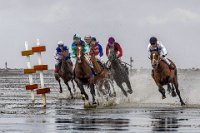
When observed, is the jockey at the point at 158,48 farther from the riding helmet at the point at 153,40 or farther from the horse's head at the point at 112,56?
the horse's head at the point at 112,56

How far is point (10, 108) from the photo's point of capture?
29703mm

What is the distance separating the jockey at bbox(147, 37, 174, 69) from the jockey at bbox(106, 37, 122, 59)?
3245 mm

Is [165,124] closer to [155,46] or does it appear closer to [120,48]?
[155,46]

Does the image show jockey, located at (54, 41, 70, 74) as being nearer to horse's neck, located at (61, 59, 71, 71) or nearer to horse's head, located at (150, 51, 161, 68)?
horse's neck, located at (61, 59, 71, 71)

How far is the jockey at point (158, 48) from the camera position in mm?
31250

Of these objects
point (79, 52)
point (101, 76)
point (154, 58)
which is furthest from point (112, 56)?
point (79, 52)

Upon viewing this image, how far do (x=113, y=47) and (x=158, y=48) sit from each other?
370cm

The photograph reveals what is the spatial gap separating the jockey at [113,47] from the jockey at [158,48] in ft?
10.6

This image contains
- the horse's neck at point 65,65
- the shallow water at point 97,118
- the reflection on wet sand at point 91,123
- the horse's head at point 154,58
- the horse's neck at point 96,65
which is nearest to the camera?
the shallow water at point 97,118

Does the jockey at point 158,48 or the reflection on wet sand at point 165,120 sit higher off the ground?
the jockey at point 158,48

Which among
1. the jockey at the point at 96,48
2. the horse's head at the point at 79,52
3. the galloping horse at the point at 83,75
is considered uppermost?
the jockey at the point at 96,48

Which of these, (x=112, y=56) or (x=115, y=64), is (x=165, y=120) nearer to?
(x=112, y=56)

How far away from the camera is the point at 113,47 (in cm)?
3488

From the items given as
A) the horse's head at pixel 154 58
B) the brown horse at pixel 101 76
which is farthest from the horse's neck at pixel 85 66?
the horse's head at pixel 154 58
